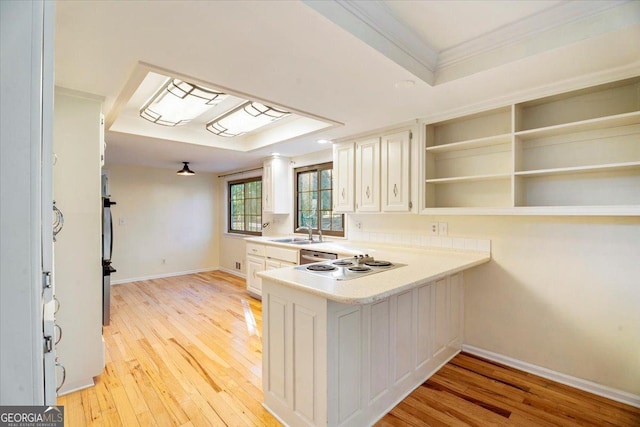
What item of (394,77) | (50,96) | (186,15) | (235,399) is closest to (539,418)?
(235,399)

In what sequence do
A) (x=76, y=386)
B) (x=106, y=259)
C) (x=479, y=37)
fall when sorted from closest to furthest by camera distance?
(x=479, y=37)
(x=76, y=386)
(x=106, y=259)

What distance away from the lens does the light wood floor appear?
1.85 meters

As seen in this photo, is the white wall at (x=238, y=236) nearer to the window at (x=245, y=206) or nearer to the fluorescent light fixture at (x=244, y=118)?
the window at (x=245, y=206)

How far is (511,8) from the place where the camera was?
1.54m

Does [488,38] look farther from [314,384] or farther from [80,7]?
[314,384]

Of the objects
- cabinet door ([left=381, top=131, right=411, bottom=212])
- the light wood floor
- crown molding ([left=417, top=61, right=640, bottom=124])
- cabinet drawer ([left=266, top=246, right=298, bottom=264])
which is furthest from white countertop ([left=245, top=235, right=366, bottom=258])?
crown molding ([left=417, top=61, right=640, bottom=124])

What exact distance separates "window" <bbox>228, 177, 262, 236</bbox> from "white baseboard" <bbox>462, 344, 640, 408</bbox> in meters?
4.07

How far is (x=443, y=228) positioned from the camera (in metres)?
2.85

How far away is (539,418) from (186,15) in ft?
9.74

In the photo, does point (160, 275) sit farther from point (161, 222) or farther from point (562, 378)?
point (562, 378)

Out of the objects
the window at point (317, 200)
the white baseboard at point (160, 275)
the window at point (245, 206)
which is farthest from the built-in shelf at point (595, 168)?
the white baseboard at point (160, 275)

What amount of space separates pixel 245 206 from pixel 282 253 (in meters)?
2.55

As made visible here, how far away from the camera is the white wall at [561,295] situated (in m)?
Answer: 2.00

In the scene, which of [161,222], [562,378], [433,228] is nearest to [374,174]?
[433,228]
